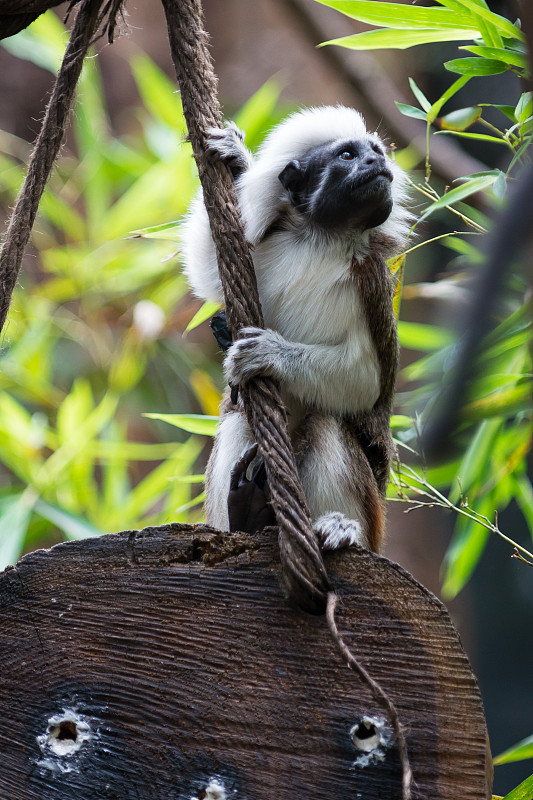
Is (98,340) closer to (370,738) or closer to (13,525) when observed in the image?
(13,525)

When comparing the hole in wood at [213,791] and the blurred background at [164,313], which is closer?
the hole in wood at [213,791]

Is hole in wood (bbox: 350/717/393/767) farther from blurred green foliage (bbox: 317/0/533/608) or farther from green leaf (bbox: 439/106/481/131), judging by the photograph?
green leaf (bbox: 439/106/481/131)

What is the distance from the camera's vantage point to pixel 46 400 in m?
5.04

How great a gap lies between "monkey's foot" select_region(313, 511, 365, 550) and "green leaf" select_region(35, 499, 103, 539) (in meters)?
2.12

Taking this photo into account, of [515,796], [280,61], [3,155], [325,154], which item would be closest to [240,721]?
[515,796]

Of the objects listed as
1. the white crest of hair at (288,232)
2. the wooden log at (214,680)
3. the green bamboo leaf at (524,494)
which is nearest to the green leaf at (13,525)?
the white crest of hair at (288,232)

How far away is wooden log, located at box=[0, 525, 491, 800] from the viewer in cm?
131

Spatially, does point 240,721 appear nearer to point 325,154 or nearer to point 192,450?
point 325,154

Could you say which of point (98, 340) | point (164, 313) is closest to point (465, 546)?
point (164, 313)

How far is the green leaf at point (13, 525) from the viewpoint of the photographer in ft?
11.1

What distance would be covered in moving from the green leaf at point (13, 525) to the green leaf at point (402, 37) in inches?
89.8

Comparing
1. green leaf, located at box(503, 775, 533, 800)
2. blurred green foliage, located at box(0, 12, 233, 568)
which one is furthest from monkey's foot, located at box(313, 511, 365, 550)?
blurred green foliage, located at box(0, 12, 233, 568)

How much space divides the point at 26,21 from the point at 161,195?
3336mm

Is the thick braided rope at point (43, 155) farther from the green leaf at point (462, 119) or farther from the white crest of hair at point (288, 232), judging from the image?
the green leaf at point (462, 119)
